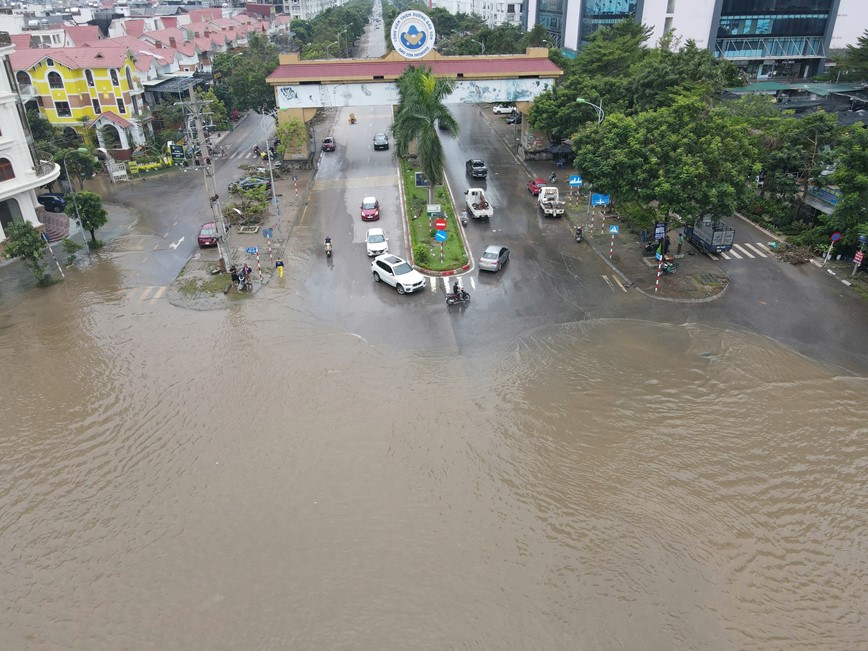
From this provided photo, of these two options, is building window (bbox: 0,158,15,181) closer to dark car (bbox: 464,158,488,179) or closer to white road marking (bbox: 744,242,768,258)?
dark car (bbox: 464,158,488,179)

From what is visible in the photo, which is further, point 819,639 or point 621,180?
point 621,180

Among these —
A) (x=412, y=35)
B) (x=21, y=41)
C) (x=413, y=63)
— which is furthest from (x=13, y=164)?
(x=21, y=41)

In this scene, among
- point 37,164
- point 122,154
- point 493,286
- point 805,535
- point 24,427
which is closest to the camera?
point 805,535

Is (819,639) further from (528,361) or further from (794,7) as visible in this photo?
(794,7)

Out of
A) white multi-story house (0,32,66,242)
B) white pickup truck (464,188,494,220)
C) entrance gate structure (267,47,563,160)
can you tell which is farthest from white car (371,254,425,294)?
entrance gate structure (267,47,563,160)

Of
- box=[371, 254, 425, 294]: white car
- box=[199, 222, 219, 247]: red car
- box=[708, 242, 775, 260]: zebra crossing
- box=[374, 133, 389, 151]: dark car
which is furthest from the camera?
box=[374, 133, 389, 151]: dark car

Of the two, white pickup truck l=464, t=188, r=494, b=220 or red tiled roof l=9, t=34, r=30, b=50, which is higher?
red tiled roof l=9, t=34, r=30, b=50

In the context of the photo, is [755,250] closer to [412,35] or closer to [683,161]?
[683,161]

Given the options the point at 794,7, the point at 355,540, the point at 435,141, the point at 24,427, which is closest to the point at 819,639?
the point at 355,540
